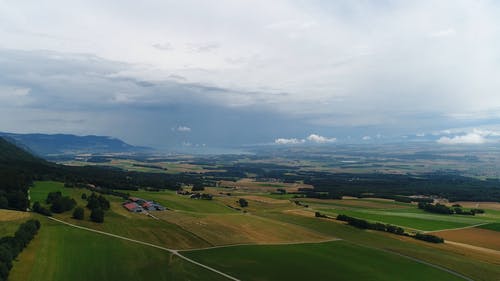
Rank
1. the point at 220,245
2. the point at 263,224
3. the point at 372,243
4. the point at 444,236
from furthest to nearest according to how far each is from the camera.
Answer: the point at 263,224 → the point at 444,236 → the point at 372,243 → the point at 220,245

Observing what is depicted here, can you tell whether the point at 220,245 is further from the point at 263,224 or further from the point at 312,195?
the point at 312,195

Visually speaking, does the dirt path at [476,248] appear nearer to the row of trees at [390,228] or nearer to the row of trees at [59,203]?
the row of trees at [390,228]

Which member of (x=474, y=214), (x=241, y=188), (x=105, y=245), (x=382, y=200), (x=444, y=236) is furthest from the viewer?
(x=241, y=188)

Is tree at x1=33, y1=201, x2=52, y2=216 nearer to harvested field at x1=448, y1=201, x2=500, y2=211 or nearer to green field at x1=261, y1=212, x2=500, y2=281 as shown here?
green field at x1=261, y1=212, x2=500, y2=281

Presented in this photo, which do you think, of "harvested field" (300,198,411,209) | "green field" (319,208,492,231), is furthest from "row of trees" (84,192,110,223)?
"harvested field" (300,198,411,209)

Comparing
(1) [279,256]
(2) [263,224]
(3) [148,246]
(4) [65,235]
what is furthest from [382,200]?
(4) [65,235]

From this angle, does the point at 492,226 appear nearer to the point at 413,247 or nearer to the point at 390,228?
the point at 390,228

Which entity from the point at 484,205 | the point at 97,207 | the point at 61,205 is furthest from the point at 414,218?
the point at 61,205
